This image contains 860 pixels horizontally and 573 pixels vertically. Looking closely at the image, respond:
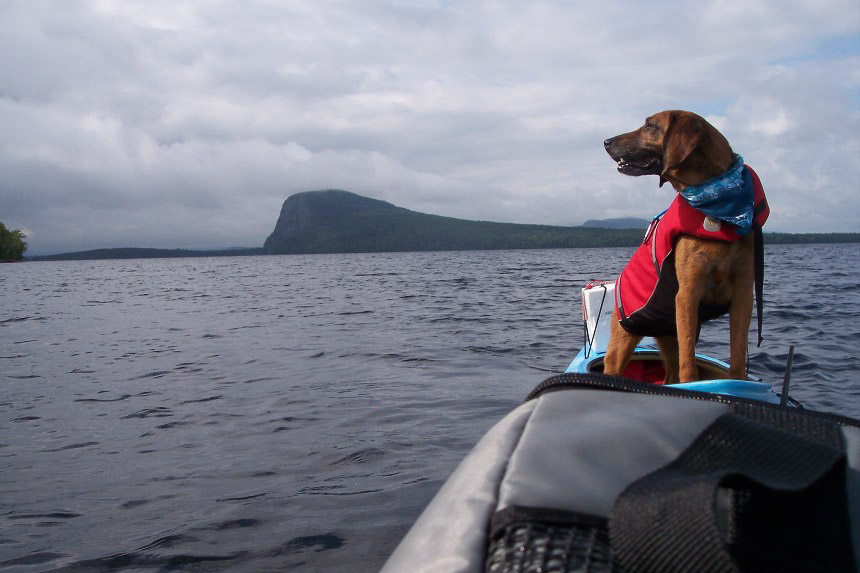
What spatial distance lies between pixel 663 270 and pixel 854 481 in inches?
98.8

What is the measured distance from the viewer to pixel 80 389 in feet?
26.3

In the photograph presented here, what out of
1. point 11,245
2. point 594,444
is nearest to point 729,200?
point 594,444

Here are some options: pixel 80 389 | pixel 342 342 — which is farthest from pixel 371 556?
pixel 342 342

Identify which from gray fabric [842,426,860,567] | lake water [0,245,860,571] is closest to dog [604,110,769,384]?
lake water [0,245,860,571]

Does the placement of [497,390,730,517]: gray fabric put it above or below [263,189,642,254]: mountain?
below

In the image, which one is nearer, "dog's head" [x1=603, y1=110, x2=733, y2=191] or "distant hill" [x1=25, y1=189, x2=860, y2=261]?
"dog's head" [x1=603, y1=110, x2=733, y2=191]

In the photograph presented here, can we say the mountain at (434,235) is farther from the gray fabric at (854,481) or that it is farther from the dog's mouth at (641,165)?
the gray fabric at (854,481)

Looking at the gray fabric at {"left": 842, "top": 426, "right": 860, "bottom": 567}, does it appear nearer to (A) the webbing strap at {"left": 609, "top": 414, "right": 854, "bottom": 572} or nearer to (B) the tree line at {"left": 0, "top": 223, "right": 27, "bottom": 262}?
(A) the webbing strap at {"left": 609, "top": 414, "right": 854, "bottom": 572}

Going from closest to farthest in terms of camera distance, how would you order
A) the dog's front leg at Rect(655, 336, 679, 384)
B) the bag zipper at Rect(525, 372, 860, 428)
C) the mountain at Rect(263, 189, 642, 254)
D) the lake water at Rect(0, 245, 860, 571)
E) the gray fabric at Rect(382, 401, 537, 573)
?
the gray fabric at Rect(382, 401, 537, 573)
the bag zipper at Rect(525, 372, 860, 428)
the lake water at Rect(0, 245, 860, 571)
the dog's front leg at Rect(655, 336, 679, 384)
the mountain at Rect(263, 189, 642, 254)

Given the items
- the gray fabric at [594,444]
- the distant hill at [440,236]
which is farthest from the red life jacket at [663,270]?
the distant hill at [440,236]

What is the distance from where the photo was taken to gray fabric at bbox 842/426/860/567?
3.75ft

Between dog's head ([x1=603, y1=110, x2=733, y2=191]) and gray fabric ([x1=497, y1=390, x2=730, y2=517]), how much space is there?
2.42 meters

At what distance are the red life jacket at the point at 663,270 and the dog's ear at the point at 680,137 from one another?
21 centimetres

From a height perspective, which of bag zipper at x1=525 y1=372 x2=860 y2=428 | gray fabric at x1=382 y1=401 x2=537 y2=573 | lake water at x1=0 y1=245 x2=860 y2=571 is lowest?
lake water at x1=0 y1=245 x2=860 y2=571
